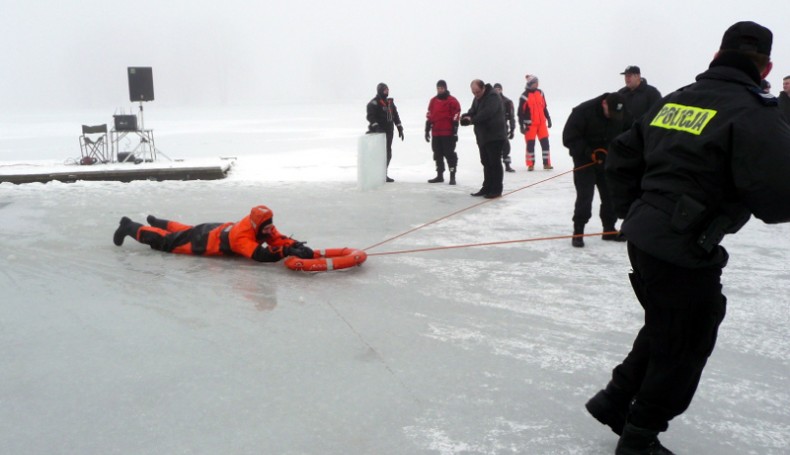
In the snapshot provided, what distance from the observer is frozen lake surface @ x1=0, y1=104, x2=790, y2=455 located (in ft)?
8.48

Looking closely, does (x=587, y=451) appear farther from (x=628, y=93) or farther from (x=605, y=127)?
(x=628, y=93)

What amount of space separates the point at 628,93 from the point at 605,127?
1.27 m

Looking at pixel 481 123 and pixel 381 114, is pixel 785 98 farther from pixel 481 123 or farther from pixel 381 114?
pixel 381 114

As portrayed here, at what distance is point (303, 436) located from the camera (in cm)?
255

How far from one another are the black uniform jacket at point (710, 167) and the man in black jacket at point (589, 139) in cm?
354

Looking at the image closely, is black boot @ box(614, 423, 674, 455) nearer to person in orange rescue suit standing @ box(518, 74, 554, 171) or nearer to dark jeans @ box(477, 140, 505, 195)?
dark jeans @ box(477, 140, 505, 195)

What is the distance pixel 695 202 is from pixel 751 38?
0.58 meters

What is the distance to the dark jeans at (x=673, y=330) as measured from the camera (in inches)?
83.6

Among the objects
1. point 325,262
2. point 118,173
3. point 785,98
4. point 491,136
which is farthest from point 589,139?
point 118,173

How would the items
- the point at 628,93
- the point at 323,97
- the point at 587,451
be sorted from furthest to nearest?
the point at 323,97 < the point at 628,93 < the point at 587,451

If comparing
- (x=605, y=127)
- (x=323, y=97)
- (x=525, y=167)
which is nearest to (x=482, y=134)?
(x=605, y=127)

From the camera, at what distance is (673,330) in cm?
214

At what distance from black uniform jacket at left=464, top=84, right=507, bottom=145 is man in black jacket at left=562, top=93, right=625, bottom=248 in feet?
7.35

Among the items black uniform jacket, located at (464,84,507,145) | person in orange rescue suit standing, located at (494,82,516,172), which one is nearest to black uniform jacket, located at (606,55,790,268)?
black uniform jacket, located at (464,84,507,145)
